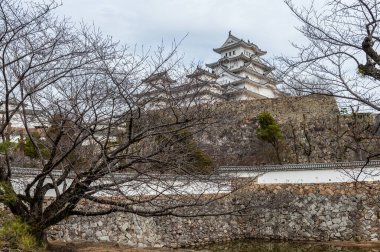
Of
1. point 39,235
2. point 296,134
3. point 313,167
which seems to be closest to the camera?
point 39,235

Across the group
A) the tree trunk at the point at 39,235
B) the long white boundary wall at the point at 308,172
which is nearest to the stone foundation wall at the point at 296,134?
the long white boundary wall at the point at 308,172

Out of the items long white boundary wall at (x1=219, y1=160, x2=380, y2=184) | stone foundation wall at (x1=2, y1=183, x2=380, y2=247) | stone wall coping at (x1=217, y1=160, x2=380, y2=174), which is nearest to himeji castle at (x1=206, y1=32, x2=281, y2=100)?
stone wall coping at (x1=217, y1=160, x2=380, y2=174)

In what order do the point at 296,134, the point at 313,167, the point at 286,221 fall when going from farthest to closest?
1. the point at 296,134
2. the point at 313,167
3. the point at 286,221

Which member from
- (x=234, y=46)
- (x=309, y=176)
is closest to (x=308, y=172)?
(x=309, y=176)

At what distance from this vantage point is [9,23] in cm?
508

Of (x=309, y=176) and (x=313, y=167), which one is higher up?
(x=313, y=167)

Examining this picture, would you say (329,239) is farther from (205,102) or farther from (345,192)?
(205,102)

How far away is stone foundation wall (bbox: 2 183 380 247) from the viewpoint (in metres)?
10.7

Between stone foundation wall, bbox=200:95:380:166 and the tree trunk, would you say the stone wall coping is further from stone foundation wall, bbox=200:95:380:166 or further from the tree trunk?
the tree trunk

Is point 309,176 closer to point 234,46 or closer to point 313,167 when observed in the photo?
point 313,167

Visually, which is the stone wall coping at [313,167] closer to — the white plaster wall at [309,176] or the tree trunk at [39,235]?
the white plaster wall at [309,176]

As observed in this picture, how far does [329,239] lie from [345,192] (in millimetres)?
1357

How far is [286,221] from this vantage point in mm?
12328

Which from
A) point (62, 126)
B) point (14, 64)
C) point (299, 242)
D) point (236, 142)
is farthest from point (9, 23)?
point (236, 142)
